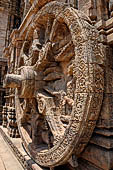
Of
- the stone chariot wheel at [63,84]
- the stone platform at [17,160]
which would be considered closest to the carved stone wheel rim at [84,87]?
the stone chariot wheel at [63,84]

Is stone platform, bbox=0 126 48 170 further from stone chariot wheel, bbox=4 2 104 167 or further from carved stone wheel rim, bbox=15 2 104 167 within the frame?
carved stone wheel rim, bbox=15 2 104 167

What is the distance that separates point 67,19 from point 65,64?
62 cm

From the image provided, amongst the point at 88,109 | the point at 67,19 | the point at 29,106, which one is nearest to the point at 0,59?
the point at 29,106

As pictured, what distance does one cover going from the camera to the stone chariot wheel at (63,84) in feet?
4.72

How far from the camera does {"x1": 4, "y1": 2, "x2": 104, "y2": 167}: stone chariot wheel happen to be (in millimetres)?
1438

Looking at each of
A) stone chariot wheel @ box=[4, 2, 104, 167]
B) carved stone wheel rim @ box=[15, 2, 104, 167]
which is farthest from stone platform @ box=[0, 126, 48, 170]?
carved stone wheel rim @ box=[15, 2, 104, 167]

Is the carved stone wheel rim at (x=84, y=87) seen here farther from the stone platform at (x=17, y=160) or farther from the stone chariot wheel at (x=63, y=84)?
the stone platform at (x=17, y=160)

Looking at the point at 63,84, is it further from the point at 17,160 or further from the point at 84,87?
the point at 17,160

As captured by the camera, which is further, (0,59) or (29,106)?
(0,59)

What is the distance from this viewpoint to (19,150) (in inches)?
113

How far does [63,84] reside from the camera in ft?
6.88

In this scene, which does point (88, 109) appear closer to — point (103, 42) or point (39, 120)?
point (103, 42)

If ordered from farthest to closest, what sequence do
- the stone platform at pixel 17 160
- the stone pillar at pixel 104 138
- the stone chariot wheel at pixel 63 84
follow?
the stone platform at pixel 17 160 → the stone chariot wheel at pixel 63 84 → the stone pillar at pixel 104 138

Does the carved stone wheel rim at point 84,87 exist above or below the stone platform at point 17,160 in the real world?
above
